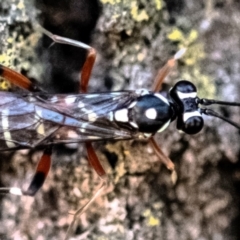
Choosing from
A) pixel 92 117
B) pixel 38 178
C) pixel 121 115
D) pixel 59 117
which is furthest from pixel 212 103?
pixel 38 178

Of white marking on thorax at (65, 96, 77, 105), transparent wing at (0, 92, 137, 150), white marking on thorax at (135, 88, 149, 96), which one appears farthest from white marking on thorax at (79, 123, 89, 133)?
white marking on thorax at (135, 88, 149, 96)

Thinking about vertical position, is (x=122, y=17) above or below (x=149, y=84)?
above

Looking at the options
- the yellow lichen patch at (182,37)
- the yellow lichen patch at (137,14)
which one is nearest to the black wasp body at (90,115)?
the yellow lichen patch at (182,37)

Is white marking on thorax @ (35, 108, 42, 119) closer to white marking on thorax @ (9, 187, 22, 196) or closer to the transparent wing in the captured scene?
the transparent wing

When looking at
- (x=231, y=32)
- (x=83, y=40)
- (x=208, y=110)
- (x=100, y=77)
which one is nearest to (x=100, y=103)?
(x=100, y=77)

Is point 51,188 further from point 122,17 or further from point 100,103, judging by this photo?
point 122,17

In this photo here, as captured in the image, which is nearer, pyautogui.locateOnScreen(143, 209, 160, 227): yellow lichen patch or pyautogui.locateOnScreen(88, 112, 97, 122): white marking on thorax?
pyautogui.locateOnScreen(143, 209, 160, 227): yellow lichen patch
